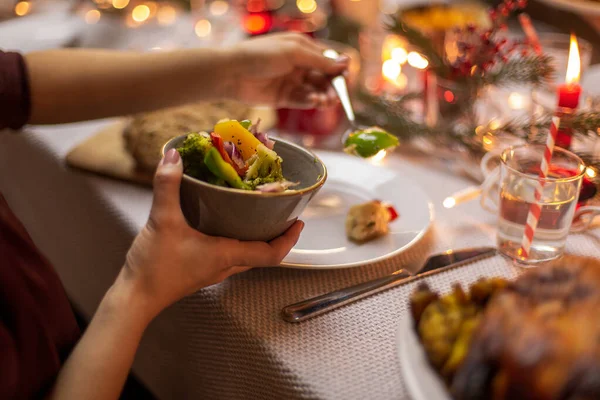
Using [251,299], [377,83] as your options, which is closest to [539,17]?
[377,83]

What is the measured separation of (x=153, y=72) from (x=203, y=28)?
691 mm

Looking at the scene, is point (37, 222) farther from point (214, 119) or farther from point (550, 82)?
point (550, 82)

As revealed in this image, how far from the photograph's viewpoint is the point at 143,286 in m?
0.61

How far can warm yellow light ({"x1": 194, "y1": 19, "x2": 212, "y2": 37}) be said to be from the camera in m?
1.56

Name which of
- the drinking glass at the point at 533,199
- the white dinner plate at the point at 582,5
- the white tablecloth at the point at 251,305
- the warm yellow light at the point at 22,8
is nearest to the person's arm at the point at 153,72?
the white tablecloth at the point at 251,305

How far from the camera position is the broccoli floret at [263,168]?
626mm

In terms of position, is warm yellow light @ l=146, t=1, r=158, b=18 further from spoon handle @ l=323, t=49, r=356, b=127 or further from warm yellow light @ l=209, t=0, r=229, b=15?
spoon handle @ l=323, t=49, r=356, b=127

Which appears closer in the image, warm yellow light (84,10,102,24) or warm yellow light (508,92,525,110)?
warm yellow light (508,92,525,110)

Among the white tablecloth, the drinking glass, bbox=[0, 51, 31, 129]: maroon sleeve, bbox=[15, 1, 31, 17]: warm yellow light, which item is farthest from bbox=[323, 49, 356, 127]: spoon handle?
bbox=[15, 1, 31, 17]: warm yellow light

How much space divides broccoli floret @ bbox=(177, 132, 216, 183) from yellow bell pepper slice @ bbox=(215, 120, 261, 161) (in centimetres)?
3

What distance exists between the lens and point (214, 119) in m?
0.98

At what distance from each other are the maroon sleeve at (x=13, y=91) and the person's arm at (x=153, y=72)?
0.03m

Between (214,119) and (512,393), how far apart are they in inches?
28.4

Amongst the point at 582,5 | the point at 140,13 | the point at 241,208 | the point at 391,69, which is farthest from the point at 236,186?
the point at 140,13
